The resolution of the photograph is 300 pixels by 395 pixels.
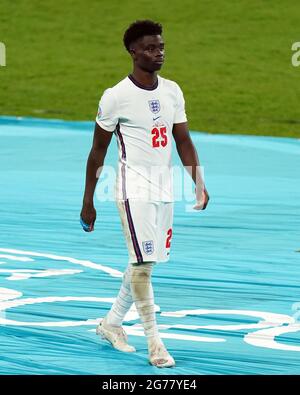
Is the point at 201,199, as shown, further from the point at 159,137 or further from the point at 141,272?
the point at 141,272

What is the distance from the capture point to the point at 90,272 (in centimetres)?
1082

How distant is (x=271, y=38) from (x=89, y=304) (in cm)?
2240

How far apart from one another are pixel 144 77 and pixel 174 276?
295 centimetres

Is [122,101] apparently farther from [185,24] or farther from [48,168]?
[185,24]

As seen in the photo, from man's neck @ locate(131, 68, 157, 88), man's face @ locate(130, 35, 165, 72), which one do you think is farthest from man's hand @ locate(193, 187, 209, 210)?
man's face @ locate(130, 35, 165, 72)

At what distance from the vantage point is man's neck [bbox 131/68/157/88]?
26.6 ft

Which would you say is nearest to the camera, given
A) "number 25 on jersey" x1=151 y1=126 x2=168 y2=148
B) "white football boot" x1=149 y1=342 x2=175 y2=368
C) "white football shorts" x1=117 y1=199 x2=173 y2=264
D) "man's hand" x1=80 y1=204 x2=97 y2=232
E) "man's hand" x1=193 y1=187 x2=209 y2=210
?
"white football boot" x1=149 y1=342 x2=175 y2=368

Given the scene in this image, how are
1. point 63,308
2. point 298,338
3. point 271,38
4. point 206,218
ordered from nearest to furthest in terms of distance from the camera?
point 298,338 → point 63,308 → point 206,218 → point 271,38

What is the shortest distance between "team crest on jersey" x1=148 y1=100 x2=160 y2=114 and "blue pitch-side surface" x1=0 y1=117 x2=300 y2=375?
5.30 ft

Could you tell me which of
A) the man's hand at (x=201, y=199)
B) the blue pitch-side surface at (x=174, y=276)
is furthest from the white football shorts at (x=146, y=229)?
the blue pitch-side surface at (x=174, y=276)

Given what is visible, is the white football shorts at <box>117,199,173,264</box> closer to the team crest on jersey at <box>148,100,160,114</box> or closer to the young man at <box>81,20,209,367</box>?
the young man at <box>81,20,209,367</box>

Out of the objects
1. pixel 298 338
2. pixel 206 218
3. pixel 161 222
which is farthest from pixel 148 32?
pixel 206 218

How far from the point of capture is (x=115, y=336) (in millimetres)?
8391

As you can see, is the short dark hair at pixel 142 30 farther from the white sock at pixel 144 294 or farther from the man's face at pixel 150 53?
the white sock at pixel 144 294
